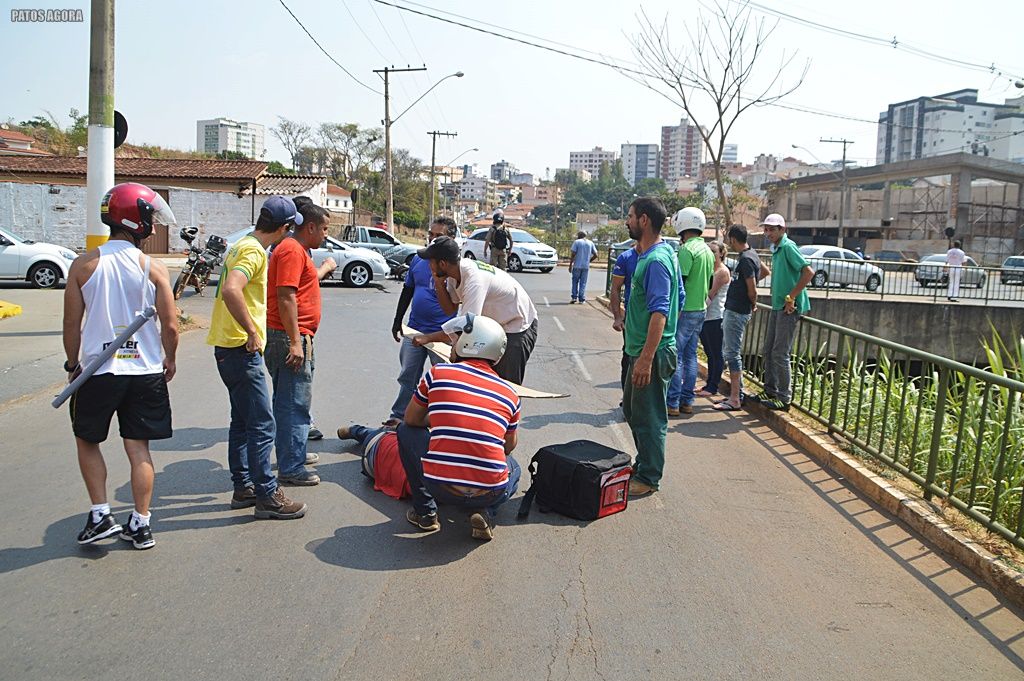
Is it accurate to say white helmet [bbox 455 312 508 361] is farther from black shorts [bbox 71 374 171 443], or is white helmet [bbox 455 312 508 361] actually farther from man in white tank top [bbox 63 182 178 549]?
black shorts [bbox 71 374 171 443]

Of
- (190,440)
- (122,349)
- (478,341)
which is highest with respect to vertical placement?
(478,341)

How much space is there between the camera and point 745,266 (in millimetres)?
8484

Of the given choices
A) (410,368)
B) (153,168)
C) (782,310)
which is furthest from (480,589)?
(153,168)

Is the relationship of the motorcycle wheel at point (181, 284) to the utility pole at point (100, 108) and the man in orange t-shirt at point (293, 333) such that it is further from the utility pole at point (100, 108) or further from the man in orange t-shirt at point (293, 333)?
the man in orange t-shirt at point (293, 333)

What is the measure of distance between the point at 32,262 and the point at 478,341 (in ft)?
55.4

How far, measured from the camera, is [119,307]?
4387mm

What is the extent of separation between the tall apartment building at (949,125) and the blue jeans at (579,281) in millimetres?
91963

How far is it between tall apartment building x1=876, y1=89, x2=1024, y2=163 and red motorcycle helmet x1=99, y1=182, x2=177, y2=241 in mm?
106968

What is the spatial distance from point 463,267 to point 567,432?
102 inches

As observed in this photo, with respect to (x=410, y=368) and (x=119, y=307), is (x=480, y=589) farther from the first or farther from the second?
(x=410, y=368)

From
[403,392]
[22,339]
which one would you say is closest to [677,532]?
[403,392]

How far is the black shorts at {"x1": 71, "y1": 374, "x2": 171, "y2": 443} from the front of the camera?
436 cm

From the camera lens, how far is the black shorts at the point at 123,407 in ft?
14.3

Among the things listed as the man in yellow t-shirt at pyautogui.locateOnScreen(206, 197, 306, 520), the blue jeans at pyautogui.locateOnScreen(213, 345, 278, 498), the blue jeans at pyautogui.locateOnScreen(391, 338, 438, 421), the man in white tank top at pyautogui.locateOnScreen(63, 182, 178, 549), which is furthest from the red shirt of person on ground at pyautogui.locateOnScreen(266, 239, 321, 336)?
the blue jeans at pyautogui.locateOnScreen(391, 338, 438, 421)
